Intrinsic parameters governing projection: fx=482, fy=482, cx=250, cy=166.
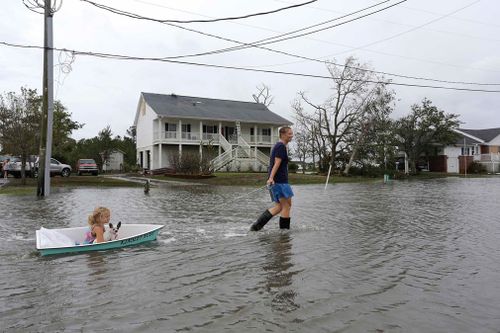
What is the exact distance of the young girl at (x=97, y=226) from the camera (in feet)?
24.9

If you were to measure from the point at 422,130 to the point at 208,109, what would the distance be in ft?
77.0

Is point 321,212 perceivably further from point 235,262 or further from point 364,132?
point 364,132

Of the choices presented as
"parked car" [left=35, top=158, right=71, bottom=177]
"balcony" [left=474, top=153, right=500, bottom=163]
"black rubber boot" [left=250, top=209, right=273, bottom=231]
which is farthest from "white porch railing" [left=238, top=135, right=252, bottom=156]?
"black rubber boot" [left=250, top=209, right=273, bottom=231]

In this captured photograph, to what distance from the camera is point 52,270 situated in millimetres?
6148

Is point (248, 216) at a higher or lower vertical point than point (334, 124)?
lower

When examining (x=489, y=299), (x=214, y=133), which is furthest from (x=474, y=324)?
(x=214, y=133)

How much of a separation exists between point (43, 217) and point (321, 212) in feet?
23.7

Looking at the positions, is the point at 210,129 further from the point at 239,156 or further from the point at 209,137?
the point at 239,156

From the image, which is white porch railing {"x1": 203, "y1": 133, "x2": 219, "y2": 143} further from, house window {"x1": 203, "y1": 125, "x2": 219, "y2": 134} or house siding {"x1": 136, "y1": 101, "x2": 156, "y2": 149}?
house siding {"x1": 136, "y1": 101, "x2": 156, "y2": 149}

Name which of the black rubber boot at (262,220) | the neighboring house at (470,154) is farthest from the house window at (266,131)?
the black rubber boot at (262,220)

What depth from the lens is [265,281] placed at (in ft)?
18.1

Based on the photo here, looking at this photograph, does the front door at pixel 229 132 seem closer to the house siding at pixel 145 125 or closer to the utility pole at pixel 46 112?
the house siding at pixel 145 125

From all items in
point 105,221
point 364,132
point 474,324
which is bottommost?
point 474,324

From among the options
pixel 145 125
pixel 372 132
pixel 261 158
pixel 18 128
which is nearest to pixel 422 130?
pixel 372 132
